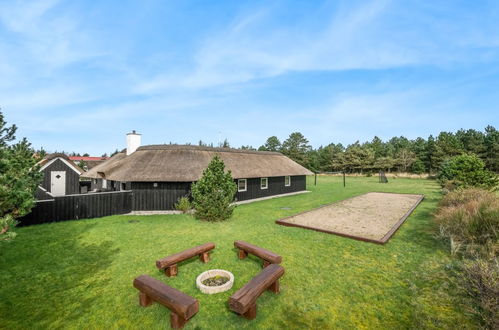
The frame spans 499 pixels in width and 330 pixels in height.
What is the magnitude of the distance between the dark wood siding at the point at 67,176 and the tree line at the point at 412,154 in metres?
49.0

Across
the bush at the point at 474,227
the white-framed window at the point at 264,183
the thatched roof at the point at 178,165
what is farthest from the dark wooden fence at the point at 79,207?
the bush at the point at 474,227

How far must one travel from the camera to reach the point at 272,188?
20.8 meters

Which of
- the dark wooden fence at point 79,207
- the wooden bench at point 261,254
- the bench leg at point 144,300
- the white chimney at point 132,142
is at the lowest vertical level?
the bench leg at point 144,300

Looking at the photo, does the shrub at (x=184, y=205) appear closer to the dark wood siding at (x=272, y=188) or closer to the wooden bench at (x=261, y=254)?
the dark wood siding at (x=272, y=188)

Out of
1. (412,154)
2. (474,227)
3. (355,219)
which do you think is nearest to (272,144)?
(412,154)

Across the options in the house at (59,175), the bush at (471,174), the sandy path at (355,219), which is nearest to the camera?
the sandy path at (355,219)

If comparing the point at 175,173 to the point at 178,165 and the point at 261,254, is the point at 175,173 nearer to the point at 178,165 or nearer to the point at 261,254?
the point at 178,165

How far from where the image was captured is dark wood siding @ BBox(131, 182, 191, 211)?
45.1 feet

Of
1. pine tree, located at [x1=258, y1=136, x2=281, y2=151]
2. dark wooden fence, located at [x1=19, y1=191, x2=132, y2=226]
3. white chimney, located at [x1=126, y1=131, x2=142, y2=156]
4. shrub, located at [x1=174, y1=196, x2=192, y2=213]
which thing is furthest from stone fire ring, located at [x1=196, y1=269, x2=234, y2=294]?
pine tree, located at [x1=258, y1=136, x2=281, y2=151]

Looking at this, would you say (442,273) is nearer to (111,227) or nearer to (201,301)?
(201,301)

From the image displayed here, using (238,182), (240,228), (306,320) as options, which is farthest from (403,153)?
(306,320)

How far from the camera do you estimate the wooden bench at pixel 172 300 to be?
374 cm

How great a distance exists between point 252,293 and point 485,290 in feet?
14.3

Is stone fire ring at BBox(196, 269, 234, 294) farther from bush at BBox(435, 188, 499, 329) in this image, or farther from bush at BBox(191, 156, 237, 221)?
bush at BBox(191, 156, 237, 221)
